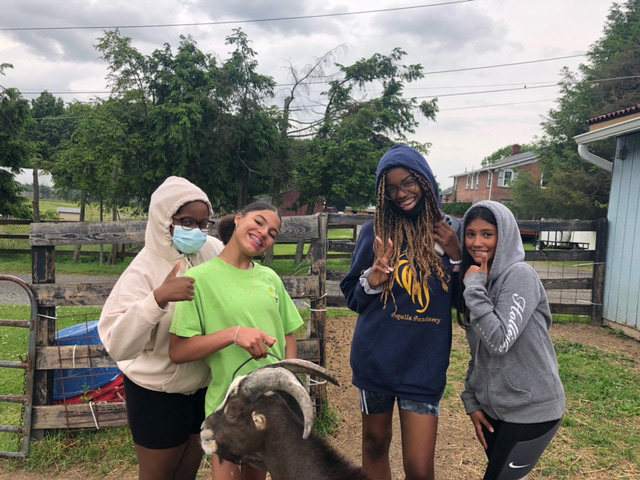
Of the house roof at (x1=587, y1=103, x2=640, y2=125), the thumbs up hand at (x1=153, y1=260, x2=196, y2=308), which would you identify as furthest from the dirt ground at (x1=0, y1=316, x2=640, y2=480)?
the house roof at (x1=587, y1=103, x2=640, y2=125)

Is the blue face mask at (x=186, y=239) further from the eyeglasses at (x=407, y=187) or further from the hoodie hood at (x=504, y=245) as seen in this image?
the hoodie hood at (x=504, y=245)

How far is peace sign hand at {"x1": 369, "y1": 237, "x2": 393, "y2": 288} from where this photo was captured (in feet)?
8.56

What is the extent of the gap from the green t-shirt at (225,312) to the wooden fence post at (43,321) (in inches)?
95.3

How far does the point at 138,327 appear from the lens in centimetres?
222

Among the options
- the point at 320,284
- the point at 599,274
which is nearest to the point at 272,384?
the point at 320,284

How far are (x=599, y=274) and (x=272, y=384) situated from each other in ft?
27.0

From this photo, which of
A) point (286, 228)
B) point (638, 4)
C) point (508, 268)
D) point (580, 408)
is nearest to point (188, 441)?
point (508, 268)

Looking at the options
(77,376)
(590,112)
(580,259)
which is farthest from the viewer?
(590,112)

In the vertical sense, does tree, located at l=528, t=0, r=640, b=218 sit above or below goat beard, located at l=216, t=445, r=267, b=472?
above

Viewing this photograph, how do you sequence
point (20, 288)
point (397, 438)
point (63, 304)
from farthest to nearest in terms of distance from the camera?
point (20, 288)
point (397, 438)
point (63, 304)

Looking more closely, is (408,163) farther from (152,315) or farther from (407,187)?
(152,315)

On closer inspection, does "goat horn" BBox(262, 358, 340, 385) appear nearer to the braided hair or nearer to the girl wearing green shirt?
the girl wearing green shirt

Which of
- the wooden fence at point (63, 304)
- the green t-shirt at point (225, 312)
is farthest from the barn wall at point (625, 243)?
the green t-shirt at point (225, 312)

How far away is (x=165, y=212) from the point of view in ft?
8.34
